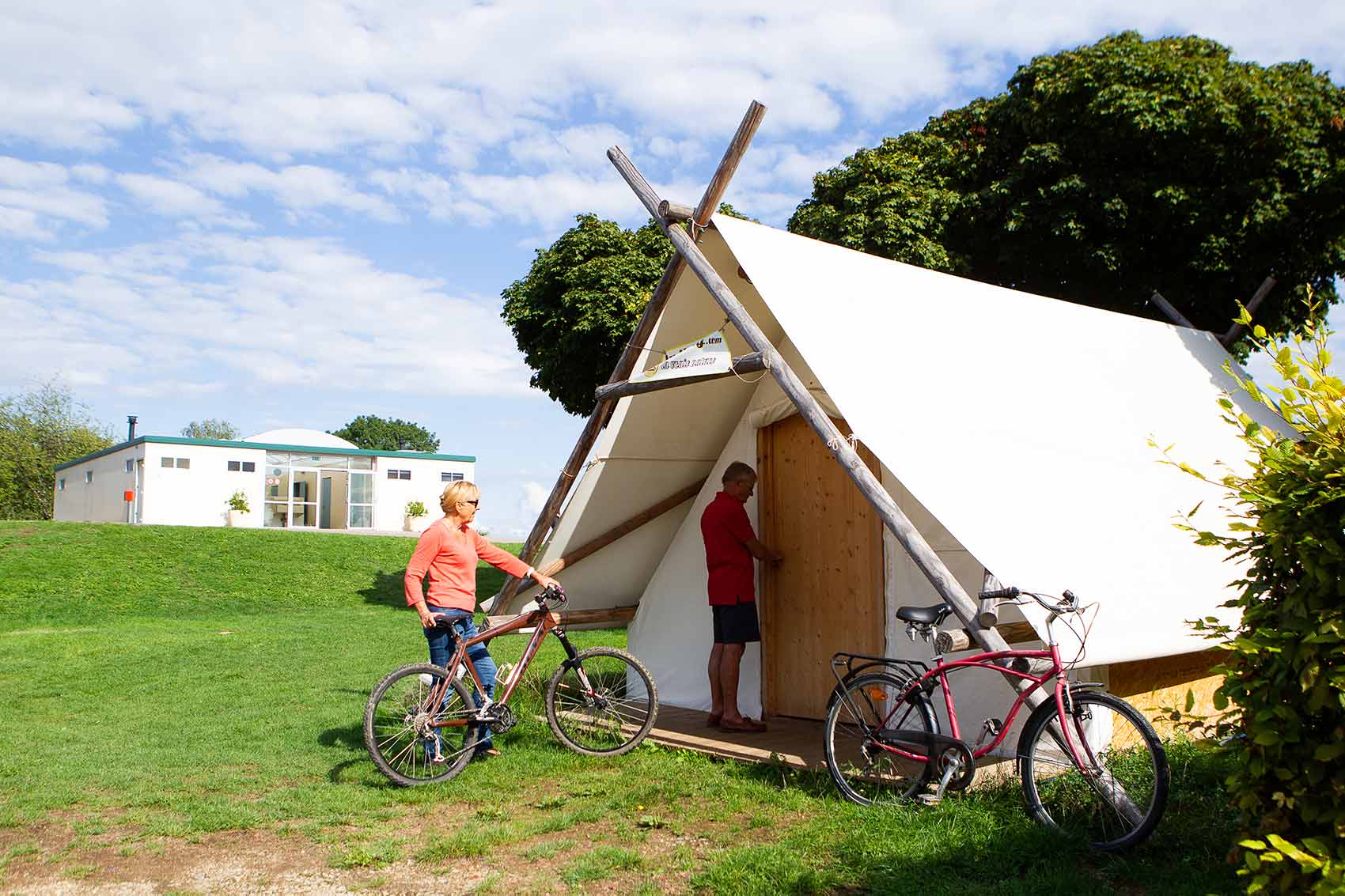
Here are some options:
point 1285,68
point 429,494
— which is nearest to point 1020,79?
point 1285,68

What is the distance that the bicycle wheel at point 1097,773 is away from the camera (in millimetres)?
3943

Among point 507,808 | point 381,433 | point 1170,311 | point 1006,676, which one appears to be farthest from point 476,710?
point 381,433

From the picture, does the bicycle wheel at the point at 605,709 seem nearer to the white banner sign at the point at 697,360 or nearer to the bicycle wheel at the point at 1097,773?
the white banner sign at the point at 697,360

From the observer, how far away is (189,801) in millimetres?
5340

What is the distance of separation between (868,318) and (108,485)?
32.5 meters

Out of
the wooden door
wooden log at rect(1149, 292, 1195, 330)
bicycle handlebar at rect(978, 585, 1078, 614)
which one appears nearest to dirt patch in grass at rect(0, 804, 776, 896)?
bicycle handlebar at rect(978, 585, 1078, 614)

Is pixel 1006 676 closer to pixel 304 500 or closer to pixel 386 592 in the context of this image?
pixel 386 592

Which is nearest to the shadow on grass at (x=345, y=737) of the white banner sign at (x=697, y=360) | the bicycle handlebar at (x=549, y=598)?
the bicycle handlebar at (x=549, y=598)

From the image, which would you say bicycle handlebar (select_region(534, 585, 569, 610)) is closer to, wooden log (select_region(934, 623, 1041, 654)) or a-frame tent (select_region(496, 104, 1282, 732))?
a-frame tent (select_region(496, 104, 1282, 732))

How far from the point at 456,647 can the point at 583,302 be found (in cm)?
1105

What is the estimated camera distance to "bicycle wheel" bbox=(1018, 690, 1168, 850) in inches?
155

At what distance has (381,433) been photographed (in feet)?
287

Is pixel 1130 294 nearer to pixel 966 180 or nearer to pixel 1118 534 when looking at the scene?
pixel 966 180

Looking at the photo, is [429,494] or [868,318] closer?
[868,318]
